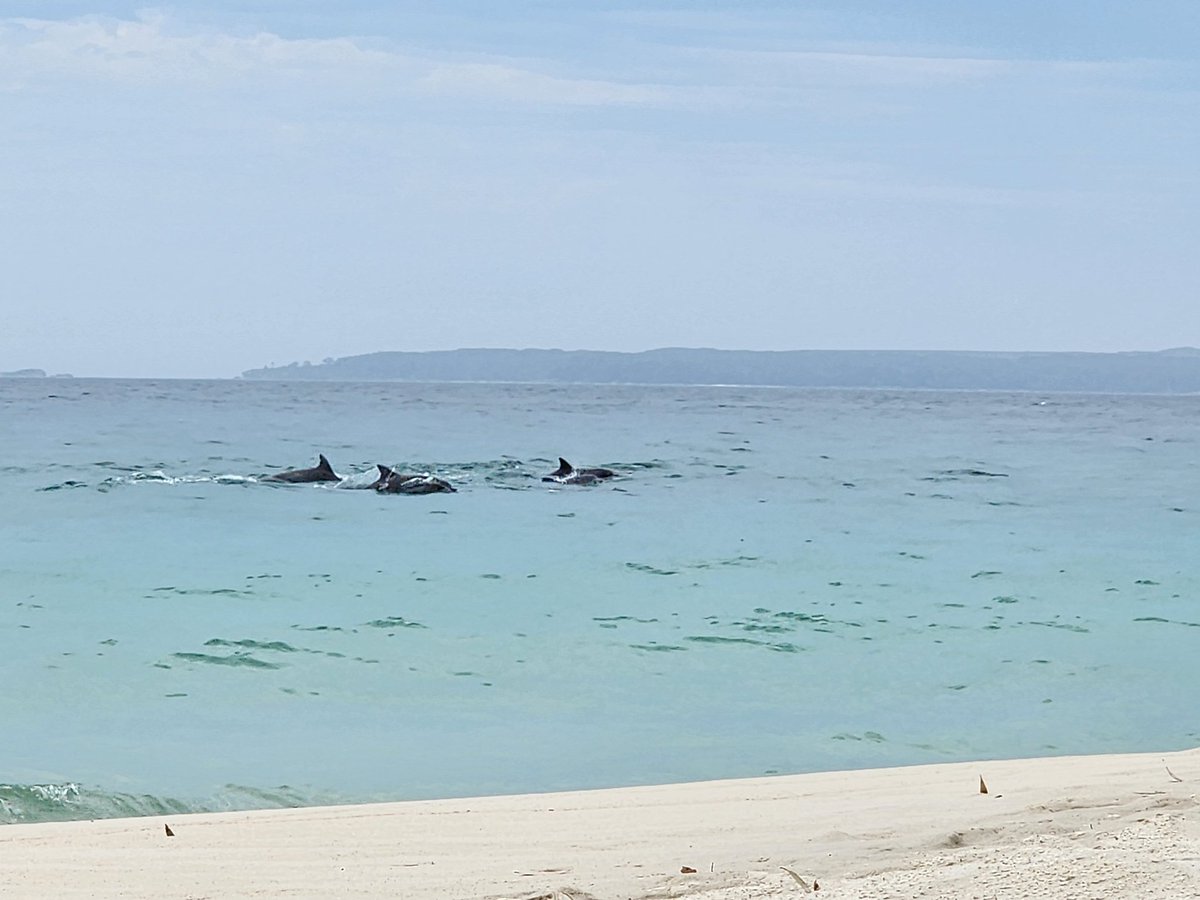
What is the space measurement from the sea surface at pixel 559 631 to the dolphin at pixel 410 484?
1.98 feet

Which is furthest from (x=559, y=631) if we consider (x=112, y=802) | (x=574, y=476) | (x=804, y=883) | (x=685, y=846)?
(x=574, y=476)

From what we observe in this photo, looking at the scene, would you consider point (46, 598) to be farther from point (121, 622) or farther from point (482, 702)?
point (482, 702)

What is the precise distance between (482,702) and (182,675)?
255cm

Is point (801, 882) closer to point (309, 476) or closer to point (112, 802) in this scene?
point (112, 802)

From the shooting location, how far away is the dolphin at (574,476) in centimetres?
2808

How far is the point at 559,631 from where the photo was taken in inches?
520

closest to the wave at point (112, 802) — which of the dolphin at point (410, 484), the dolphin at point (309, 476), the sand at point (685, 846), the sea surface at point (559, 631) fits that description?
the sea surface at point (559, 631)

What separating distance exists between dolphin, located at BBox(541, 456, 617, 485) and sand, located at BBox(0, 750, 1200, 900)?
21.0 meters

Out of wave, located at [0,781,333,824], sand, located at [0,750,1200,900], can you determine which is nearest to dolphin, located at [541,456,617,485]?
wave, located at [0,781,333,824]

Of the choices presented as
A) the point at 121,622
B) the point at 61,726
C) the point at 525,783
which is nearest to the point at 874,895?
the point at 525,783

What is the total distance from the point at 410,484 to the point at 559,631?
1368cm

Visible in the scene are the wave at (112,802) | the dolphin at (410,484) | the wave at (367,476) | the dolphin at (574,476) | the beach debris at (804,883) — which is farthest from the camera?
the dolphin at (574,476)

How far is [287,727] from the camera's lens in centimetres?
943

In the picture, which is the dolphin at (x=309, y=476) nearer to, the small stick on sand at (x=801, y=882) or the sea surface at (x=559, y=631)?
the sea surface at (x=559, y=631)
